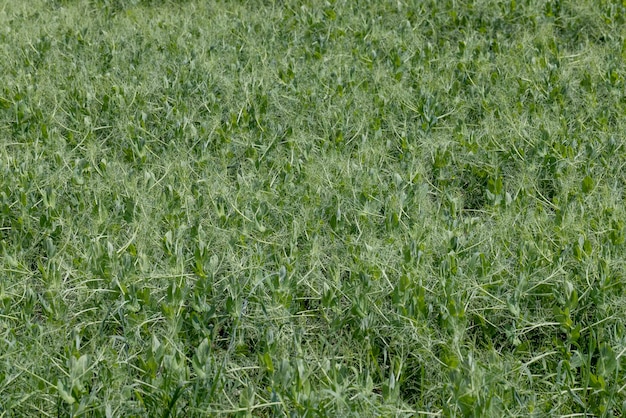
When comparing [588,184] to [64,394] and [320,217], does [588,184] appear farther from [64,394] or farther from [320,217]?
[64,394]

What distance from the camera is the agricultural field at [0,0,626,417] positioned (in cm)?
266

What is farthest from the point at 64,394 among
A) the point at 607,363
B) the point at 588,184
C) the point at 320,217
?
the point at 588,184

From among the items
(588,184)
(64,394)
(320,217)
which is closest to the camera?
(64,394)

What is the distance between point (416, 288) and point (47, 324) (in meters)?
1.28

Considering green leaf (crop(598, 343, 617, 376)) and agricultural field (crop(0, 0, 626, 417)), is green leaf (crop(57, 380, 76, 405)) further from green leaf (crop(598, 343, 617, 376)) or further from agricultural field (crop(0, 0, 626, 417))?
green leaf (crop(598, 343, 617, 376))

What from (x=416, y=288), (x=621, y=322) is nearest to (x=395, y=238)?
(x=416, y=288)

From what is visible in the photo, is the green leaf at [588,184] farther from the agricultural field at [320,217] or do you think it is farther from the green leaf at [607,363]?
the green leaf at [607,363]

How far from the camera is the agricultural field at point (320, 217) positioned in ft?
8.73

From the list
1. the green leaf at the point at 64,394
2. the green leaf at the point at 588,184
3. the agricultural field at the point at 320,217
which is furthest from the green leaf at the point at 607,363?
the green leaf at the point at 64,394

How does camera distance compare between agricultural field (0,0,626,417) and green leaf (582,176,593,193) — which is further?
green leaf (582,176,593,193)

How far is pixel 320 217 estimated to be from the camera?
3.58 m

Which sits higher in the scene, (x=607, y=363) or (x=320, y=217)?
(x=607, y=363)

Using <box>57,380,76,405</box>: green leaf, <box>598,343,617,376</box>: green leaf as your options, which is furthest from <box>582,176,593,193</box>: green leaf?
<box>57,380,76,405</box>: green leaf

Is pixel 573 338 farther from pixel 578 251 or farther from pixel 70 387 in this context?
pixel 70 387
